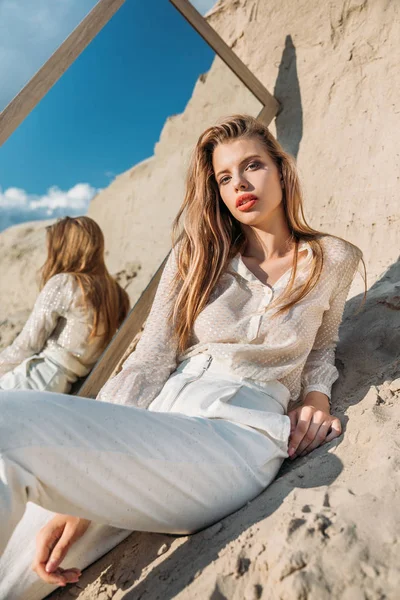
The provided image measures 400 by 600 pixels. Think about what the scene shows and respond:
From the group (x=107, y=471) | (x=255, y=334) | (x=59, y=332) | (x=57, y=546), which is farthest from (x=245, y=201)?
(x=59, y=332)

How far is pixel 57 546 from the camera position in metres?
1.48

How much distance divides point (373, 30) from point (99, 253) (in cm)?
194

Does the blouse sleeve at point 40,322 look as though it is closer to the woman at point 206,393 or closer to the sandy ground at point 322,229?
the sandy ground at point 322,229

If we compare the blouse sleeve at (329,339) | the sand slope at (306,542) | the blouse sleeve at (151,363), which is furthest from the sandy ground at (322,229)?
the blouse sleeve at (151,363)

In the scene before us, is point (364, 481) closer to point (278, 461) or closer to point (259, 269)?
point (278, 461)

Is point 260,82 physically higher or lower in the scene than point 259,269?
higher

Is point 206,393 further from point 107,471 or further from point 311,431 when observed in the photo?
point 107,471

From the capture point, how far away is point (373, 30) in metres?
3.38

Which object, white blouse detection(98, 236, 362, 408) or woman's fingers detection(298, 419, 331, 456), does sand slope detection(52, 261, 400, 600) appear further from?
white blouse detection(98, 236, 362, 408)

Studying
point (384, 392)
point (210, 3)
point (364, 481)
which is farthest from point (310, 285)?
point (210, 3)

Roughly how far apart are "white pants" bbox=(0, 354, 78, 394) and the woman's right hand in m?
1.63

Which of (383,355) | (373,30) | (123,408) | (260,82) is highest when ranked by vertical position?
(260,82)

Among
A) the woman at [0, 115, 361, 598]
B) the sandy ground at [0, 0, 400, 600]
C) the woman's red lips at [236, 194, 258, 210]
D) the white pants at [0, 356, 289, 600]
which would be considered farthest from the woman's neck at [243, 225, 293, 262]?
the white pants at [0, 356, 289, 600]

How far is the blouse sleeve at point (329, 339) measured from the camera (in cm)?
210
